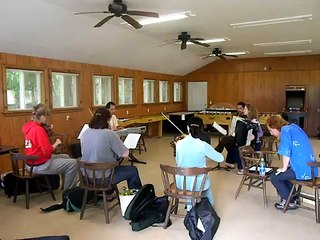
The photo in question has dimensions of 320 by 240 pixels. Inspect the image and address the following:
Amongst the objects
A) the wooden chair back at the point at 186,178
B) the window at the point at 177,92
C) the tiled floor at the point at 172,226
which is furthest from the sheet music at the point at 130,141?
the window at the point at 177,92

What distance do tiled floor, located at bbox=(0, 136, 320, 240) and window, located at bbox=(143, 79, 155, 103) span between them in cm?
611

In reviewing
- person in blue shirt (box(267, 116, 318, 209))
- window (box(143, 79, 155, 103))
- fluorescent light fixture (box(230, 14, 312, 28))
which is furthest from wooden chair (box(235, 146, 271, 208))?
window (box(143, 79, 155, 103))

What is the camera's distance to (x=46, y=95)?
6.14m

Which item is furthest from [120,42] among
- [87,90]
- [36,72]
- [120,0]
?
[120,0]

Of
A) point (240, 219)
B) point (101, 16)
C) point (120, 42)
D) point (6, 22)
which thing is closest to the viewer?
point (240, 219)

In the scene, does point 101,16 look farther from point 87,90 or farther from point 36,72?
point 87,90

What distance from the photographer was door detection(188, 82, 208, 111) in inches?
471

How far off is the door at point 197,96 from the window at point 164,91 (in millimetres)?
1361

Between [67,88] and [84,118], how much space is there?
2.62 feet

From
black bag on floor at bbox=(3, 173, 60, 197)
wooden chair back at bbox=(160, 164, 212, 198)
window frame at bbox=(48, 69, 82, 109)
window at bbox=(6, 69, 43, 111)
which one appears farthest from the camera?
window frame at bbox=(48, 69, 82, 109)

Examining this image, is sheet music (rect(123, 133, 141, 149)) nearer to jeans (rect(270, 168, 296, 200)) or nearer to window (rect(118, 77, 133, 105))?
jeans (rect(270, 168, 296, 200))

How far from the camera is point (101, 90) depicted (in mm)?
8023

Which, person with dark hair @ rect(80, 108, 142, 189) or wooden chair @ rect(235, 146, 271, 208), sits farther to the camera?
wooden chair @ rect(235, 146, 271, 208)

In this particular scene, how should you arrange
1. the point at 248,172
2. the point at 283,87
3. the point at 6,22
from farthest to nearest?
the point at 283,87 < the point at 6,22 < the point at 248,172
